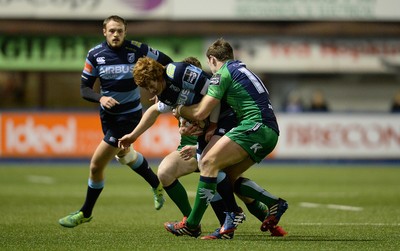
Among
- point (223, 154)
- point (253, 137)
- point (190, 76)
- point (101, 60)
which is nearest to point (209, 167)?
point (223, 154)

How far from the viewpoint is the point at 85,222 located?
11922 mm

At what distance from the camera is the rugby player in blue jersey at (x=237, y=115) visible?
9609mm

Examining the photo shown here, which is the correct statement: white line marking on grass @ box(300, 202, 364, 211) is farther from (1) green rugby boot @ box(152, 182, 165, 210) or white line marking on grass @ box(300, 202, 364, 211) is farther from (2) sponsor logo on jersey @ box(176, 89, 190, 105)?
(2) sponsor logo on jersey @ box(176, 89, 190, 105)

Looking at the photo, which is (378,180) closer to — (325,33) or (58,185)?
(58,185)

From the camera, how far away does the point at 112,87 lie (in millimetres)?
11852

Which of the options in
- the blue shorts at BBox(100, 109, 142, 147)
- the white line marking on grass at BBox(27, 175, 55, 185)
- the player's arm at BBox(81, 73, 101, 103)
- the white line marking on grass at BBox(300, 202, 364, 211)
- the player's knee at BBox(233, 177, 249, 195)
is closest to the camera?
the player's knee at BBox(233, 177, 249, 195)

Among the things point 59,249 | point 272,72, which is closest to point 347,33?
point 272,72

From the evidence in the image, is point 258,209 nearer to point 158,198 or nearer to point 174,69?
point 174,69

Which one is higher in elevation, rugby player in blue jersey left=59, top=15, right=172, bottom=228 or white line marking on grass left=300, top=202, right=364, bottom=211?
rugby player in blue jersey left=59, top=15, right=172, bottom=228

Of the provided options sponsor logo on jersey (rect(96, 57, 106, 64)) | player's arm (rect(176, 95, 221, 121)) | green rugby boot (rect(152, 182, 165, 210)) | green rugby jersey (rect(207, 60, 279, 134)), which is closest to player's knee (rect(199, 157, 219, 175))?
player's arm (rect(176, 95, 221, 121))

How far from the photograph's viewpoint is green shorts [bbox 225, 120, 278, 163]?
31.8ft

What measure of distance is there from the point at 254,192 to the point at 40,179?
11100 mm

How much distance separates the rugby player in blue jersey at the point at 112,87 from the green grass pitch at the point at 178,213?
1.75 feet

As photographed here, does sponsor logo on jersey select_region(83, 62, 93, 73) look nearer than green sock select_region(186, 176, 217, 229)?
No
